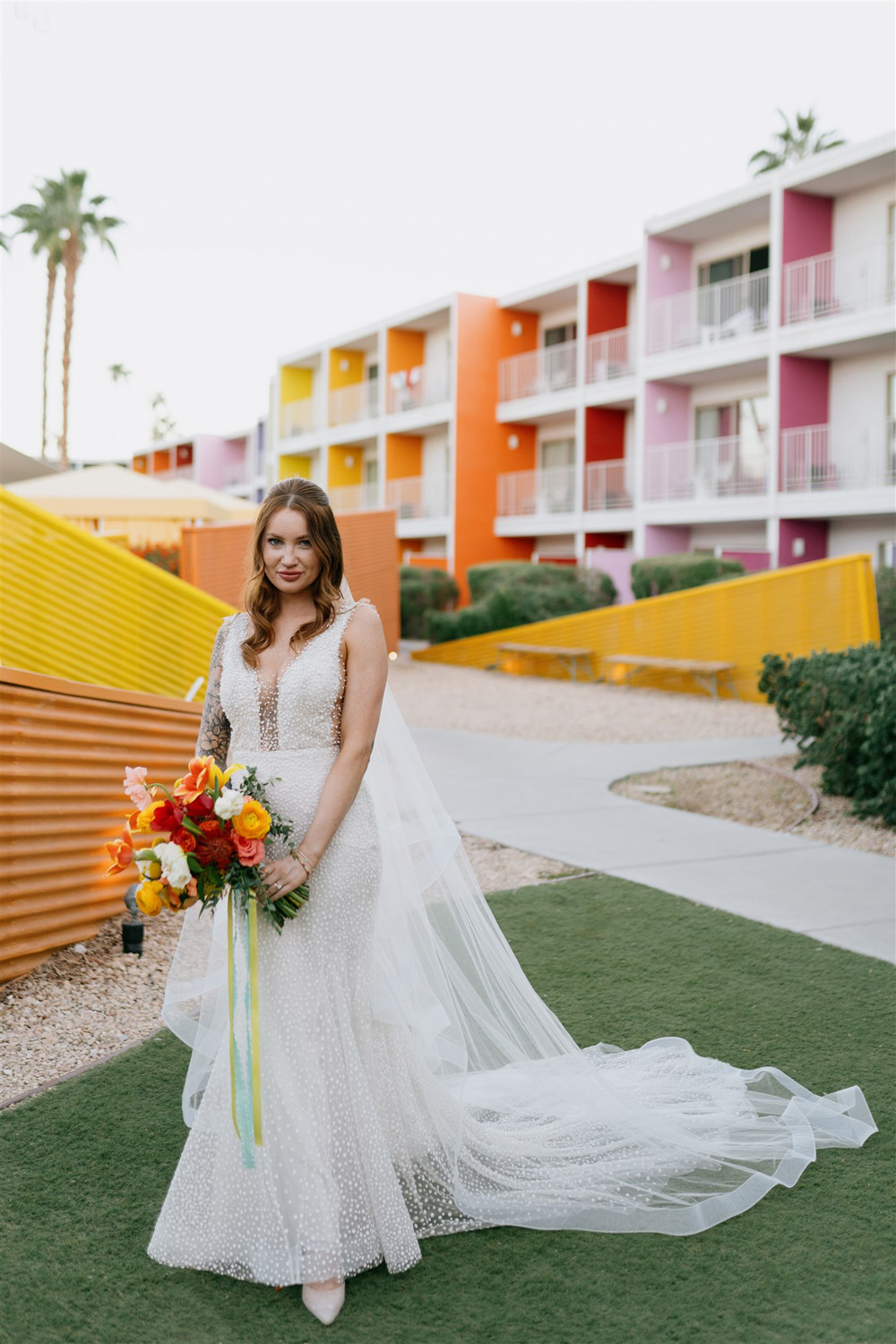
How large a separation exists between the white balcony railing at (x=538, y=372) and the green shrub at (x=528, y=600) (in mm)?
6986

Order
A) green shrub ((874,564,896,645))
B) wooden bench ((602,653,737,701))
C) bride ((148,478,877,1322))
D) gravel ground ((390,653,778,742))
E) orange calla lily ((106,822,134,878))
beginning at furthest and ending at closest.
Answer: green shrub ((874,564,896,645)) < wooden bench ((602,653,737,701)) < gravel ground ((390,653,778,742)) < bride ((148,478,877,1322)) < orange calla lily ((106,822,134,878))

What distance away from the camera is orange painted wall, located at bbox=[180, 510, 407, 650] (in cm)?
1665

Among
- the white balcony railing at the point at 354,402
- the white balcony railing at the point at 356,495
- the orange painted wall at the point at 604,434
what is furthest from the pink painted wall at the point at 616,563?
the white balcony railing at the point at 354,402

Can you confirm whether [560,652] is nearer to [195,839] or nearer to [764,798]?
[764,798]

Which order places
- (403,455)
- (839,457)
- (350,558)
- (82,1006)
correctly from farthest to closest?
(403,455) < (839,457) < (350,558) < (82,1006)

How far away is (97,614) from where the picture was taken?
8250 mm

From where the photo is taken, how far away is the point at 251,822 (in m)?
2.87

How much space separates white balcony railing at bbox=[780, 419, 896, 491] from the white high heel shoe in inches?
801

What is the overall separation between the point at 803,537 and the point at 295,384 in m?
24.3

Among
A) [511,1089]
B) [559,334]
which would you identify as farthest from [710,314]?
[511,1089]

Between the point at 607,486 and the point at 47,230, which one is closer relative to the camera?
the point at 607,486

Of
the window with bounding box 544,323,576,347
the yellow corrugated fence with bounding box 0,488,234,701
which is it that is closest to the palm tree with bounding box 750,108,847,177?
the window with bounding box 544,323,576,347

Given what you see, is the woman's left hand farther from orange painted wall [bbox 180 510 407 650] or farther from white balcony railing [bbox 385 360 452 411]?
white balcony railing [bbox 385 360 452 411]

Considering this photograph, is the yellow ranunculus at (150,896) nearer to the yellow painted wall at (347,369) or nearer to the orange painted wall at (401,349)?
the orange painted wall at (401,349)
